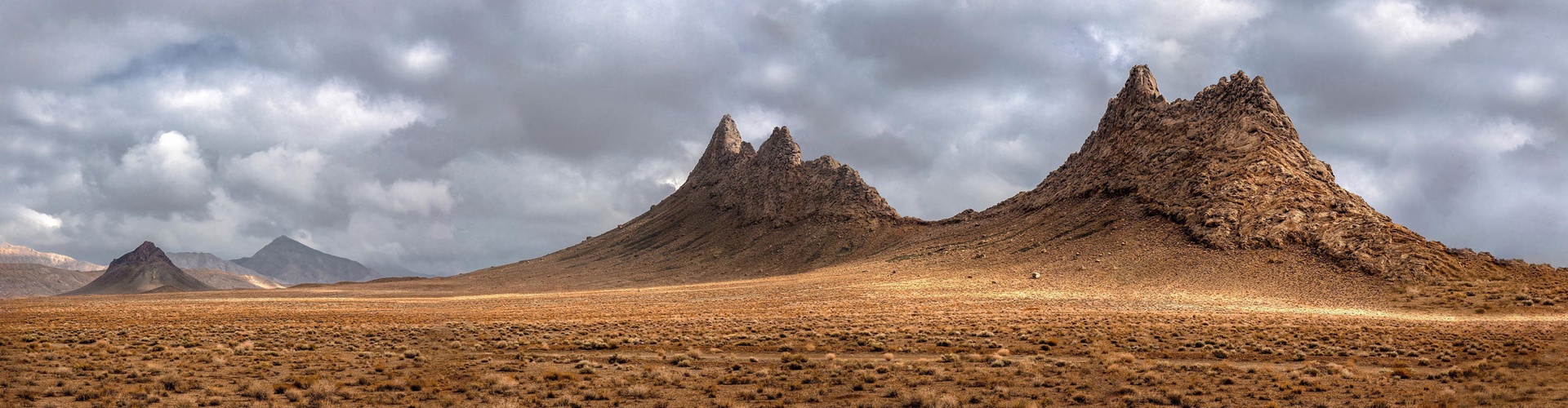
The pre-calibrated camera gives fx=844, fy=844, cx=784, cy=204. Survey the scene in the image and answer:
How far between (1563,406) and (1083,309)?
38.4 metres

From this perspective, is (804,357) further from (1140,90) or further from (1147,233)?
(1140,90)

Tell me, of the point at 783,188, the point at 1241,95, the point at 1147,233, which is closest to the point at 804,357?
the point at 1147,233

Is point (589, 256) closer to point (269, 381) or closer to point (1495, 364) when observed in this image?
point (269, 381)

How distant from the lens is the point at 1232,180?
85.6 m

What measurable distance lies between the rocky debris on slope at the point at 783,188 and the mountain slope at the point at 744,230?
0.19m

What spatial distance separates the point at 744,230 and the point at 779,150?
1801cm

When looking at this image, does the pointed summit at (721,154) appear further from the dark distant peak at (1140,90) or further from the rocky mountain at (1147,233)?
the dark distant peak at (1140,90)

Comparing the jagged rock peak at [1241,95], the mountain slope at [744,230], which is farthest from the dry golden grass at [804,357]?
the mountain slope at [744,230]

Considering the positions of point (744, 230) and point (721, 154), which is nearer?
point (744, 230)

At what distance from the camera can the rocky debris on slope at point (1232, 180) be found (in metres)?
72.8

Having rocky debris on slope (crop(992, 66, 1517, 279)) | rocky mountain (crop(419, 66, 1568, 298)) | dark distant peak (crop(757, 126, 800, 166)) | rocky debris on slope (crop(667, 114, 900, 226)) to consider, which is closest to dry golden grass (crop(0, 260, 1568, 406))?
rocky mountain (crop(419, 66, 1568, 298))

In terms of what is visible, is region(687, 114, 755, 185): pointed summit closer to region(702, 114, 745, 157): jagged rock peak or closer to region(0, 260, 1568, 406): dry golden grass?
region(702, 114, 745, 157): jagged rock peak

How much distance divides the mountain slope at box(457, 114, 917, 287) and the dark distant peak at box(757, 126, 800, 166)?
0.20 meters

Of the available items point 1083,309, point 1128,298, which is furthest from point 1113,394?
point 1128,298
